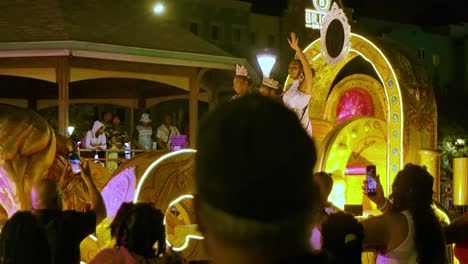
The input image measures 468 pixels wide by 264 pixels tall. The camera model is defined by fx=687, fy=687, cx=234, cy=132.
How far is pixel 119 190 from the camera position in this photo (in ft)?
31.5

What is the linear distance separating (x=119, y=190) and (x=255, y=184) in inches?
324

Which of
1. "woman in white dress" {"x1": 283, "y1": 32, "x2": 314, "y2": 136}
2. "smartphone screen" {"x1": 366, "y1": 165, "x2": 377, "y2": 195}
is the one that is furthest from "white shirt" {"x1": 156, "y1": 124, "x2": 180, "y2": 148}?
"smartphone screen" {"x1": 366, "y1": 165, "x2": 377, "y2": 195}

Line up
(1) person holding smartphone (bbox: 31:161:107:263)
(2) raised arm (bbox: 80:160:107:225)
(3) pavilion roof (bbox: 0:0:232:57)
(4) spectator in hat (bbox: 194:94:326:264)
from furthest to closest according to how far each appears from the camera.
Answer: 1. (3) pavilion roof (bbox: 0:0:232:57)
2. (2) raised arm (bbox: 80:160:107:225)
3. (1) person holding smartphone (bbox: 31:161:107:263)
4. (4) spectator in hat (bbox: 194:94:326:264)

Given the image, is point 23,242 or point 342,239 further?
point 23,242

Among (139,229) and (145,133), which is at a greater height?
(145,133)

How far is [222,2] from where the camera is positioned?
4356 centimetres

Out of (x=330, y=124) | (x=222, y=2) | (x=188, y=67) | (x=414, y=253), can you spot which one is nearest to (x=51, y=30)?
(x=188, y=67)

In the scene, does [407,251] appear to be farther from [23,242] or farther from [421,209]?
[23,242]

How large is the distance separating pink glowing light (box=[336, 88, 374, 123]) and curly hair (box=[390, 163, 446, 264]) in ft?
27.5

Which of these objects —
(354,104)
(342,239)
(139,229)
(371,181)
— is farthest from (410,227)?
(354,104)

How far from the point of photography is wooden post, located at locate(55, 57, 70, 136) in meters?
11.1

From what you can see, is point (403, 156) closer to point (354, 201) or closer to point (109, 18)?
point (354, 201)

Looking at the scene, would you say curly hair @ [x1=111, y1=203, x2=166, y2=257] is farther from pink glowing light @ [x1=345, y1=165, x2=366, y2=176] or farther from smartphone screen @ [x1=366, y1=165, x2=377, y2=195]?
pink glowing light @ [x1=345, y1=165, x2=366, y2=176]

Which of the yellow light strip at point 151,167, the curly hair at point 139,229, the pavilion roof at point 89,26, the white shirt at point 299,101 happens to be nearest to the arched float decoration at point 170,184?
the yellow light strip at point 151,167
